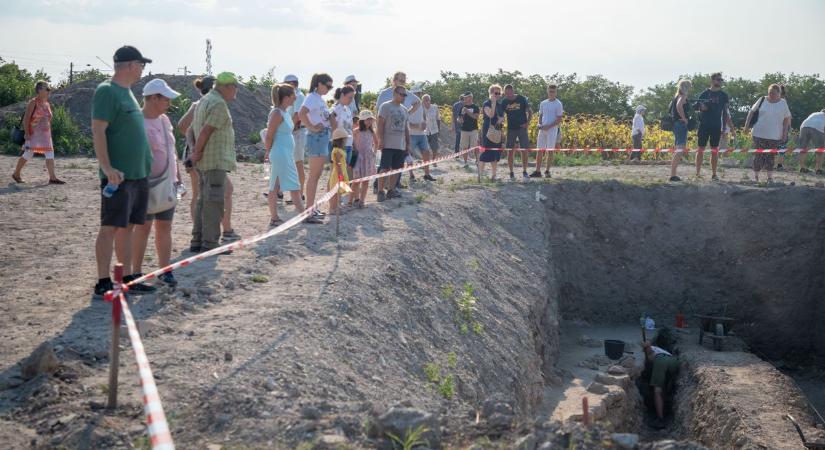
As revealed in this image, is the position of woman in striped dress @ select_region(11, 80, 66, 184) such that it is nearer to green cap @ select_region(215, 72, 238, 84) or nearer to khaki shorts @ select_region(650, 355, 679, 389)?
green cap @ select_region(215, 72, 238, 84)

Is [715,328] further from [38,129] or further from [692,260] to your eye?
[38,129]

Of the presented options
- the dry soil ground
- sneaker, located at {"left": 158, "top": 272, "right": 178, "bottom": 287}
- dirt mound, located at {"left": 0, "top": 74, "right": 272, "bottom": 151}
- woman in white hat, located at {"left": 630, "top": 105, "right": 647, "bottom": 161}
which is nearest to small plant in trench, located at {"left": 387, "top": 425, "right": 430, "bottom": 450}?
the dry soil ground

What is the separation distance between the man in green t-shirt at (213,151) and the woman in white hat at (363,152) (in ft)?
11.3

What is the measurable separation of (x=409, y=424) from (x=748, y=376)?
987 cm

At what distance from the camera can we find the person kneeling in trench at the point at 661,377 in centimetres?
1367

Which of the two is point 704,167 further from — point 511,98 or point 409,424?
point 409,424

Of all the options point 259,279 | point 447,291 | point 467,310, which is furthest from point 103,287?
point 467,310

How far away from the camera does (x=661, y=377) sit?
13812mm

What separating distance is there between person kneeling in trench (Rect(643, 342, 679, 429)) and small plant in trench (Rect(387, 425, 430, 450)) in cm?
943

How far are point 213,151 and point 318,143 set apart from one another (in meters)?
2.51

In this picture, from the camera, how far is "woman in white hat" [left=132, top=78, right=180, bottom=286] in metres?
7.59

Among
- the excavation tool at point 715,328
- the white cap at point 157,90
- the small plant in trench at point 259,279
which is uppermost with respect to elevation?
the white cap at point 157,90

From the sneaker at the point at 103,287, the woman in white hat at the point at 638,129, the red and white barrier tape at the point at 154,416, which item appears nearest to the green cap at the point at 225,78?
the sneaker at the point at 103,287

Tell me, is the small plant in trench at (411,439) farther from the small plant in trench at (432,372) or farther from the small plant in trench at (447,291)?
the small plant in trench at (447,291)
